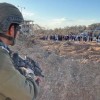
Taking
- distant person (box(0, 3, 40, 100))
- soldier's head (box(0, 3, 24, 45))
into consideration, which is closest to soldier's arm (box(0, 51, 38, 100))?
distant person (box(0, 3, 40, 100))

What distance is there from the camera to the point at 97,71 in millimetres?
9508

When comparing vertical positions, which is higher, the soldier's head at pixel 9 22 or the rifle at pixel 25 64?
the soldier's head at pixel 9 22

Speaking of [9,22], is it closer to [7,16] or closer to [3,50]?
[7,16]

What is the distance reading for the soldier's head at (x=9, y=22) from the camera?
2254mm

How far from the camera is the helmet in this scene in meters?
2.25

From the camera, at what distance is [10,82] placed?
6.59 ft

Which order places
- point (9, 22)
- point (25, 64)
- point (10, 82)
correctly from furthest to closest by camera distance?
point (25, 64) → point (9, 22) → point (10, 82)

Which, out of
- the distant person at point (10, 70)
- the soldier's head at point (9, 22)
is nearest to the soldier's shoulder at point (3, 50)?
the distant person at point (10, 70)

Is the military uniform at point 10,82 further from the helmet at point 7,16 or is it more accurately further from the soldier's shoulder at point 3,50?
the helmet at point 7,16

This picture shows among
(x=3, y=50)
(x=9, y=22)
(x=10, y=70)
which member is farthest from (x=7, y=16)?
(x=10, y=70)

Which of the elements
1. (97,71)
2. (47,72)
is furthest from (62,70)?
(97,71)

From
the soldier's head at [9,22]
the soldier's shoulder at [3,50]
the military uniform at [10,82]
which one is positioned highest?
the soldier's head at [9,22]

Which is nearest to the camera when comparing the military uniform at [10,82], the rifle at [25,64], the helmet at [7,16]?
the military uniform at [10,82]

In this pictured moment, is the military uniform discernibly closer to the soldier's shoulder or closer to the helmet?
the soldier's shoulder
